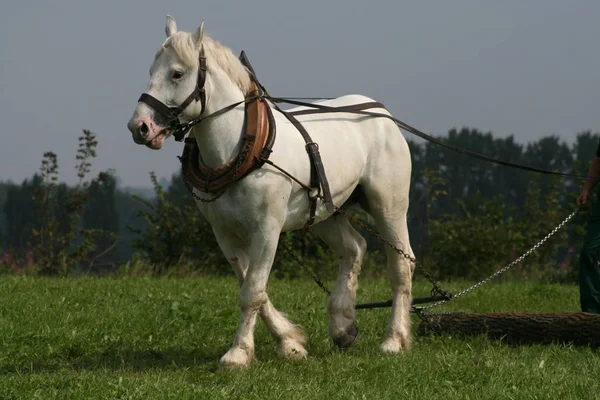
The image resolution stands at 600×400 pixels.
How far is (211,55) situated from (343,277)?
2330 millimetres

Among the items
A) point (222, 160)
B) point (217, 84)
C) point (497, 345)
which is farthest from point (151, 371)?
point (497, 345)

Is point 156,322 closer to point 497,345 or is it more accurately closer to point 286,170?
point 286,170

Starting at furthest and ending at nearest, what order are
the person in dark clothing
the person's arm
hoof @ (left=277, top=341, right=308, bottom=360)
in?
1. the person's arm
2. the person in dark clothing
3. hoof @ (left=277, top=341, right=308, bottom=360)

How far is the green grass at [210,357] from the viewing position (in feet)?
18.5

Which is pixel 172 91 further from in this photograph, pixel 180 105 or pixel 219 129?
pixel 219 129

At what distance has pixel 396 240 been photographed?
7641mm

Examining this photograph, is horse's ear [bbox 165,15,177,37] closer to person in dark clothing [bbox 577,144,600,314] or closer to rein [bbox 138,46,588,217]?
rein [bbox 138,46,588,217]

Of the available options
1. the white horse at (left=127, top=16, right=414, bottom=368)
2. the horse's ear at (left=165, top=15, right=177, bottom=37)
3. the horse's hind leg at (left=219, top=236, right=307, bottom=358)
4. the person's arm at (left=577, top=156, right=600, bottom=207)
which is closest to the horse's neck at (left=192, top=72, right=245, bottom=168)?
the white horse at (left=127, top=16, right=414, bottom=368)

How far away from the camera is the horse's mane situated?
5.94m

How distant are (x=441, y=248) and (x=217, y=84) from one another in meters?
11.0

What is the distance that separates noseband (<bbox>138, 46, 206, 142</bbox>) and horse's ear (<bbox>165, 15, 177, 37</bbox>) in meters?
0.27

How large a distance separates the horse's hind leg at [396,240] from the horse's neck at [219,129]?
1620 mm

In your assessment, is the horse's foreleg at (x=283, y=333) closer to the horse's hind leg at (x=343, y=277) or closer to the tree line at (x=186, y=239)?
the horse's hind leg at (x=343, y=277)

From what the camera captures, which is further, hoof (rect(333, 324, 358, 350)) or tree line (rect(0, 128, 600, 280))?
tree line (rect(0, 128, 600, 280))
